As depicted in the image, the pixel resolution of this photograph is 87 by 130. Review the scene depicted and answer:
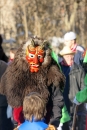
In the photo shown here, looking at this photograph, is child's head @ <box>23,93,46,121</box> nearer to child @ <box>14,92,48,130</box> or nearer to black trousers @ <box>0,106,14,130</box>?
child @ <box>14,92,48,130</box>

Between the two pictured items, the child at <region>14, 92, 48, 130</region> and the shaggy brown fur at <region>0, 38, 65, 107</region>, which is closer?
the child at <region>14, 92, 48, 130</region>

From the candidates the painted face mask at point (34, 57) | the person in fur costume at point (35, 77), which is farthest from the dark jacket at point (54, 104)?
the painted face mask at point (34, 57)

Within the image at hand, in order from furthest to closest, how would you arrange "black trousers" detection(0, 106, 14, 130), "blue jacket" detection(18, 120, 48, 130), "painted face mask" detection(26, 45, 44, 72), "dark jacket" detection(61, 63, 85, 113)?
1. "dark jacket" detection(61, 63, 85, 113)
2. "black trousers" detection(0, 106, 14, 130)
3. "painted face mask" detection(26, 45, 44, 72)
4. "blue jacket" detection(18, 120, 48, 130)

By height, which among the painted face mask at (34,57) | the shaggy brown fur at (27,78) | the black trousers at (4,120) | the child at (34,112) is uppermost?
the painted face mask at (34,57)

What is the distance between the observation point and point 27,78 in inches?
235

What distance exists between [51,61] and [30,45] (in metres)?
0.31

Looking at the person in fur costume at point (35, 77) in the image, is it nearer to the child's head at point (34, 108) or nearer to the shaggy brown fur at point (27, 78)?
the shaggy brown fur at point (27, 78)

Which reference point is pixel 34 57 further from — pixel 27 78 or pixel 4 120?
pixel 4 120

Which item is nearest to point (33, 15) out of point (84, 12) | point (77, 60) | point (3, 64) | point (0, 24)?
point (0, 24)

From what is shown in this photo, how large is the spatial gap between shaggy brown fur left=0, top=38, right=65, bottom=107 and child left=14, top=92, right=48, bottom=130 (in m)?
→ 0.36

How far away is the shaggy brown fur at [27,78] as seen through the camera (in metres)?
5.96

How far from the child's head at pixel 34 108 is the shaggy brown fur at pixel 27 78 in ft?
1.15

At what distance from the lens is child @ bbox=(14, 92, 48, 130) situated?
5.52 metres

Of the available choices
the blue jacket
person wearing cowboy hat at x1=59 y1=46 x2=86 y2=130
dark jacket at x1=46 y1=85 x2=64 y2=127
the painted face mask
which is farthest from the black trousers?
person wearing cowboy hat at x1=59 y1=46 x2=86 y2=130
